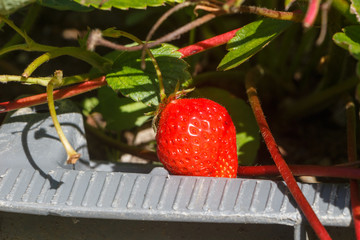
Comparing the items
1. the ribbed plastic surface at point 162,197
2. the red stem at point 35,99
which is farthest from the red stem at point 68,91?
the ribbed plastic surface at point 162,197

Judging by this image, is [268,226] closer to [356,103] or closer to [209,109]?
[209,109]

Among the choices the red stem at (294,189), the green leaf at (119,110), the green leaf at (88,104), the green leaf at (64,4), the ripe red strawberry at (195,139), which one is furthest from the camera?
the green leaf at (88,104)

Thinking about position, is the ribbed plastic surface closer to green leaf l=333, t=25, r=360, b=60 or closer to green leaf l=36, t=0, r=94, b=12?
green leaf l=333, t=25, r=360, b=60

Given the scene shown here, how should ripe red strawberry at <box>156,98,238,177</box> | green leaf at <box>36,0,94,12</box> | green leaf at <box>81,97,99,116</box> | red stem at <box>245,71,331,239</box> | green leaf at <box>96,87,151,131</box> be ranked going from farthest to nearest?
green leaf at <box>81,97,99,116</box>
green leaf at <box>96,87,151,131</box>
green leaf at <box>36,0,94,12</box>
ripe red strawberry at <box>156,98,238,177</box>
red stem at <box>245,71,331,239</box>

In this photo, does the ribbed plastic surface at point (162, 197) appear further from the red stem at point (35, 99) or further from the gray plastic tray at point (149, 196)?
the red stem at point (35, 99)

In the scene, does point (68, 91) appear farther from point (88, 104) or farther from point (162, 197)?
point (88, 104)

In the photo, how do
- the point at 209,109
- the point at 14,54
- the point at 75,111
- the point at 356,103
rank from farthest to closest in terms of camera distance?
the point at 14,54, the point at 356,103, the point at 75,111, the point at 209,109

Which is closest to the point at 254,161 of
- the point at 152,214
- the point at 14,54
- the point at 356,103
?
the point at 356,103

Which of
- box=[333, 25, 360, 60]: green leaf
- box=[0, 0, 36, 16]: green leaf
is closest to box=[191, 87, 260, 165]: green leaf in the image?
box=[333, 25, 360, 60]: green leaf
